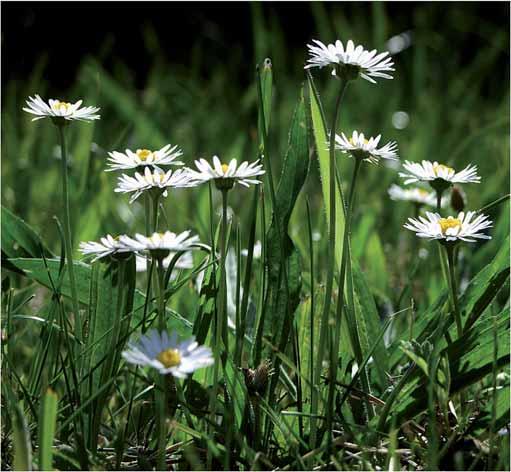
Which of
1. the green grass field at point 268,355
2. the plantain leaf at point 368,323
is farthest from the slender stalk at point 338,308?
the plantain leaf at point 368,323

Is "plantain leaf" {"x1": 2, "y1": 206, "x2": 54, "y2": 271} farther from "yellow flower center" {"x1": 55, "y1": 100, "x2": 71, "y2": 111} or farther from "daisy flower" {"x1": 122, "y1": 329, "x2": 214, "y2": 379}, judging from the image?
"daisy flower" {"x1": 122, "y1": 329, "x2": 214, "y2": 379}

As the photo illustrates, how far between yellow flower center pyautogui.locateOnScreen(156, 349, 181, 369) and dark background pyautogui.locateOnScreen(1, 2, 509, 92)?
105 inches

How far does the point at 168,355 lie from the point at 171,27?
3041 millimetres

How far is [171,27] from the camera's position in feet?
11.8

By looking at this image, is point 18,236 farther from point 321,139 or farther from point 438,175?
point 438,175

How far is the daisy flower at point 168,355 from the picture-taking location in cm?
69

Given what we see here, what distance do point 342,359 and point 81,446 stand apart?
13.8 inches

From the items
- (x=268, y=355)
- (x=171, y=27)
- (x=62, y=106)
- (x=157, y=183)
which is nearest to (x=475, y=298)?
(x=268, y=355)

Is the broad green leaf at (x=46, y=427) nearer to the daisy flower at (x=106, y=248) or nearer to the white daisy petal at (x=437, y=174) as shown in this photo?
the daisy flower at (x=106, y=248)

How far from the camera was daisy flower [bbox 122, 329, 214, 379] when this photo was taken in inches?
27.1

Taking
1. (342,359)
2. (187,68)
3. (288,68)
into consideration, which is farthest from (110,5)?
(342,359)

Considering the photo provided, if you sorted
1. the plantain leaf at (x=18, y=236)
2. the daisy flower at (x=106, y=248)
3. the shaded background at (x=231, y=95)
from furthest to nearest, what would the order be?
the shaded background at (x=231, y=95), the plantain leaf at (x=18, y=236), the daisy flower at (x=106, y=248)

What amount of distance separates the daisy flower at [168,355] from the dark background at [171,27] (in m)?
2.64

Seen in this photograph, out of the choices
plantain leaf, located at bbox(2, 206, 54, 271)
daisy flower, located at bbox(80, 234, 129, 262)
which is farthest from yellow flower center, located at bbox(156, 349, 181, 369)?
plantain leaf, located at bbox(2, 206, 54, 271)
